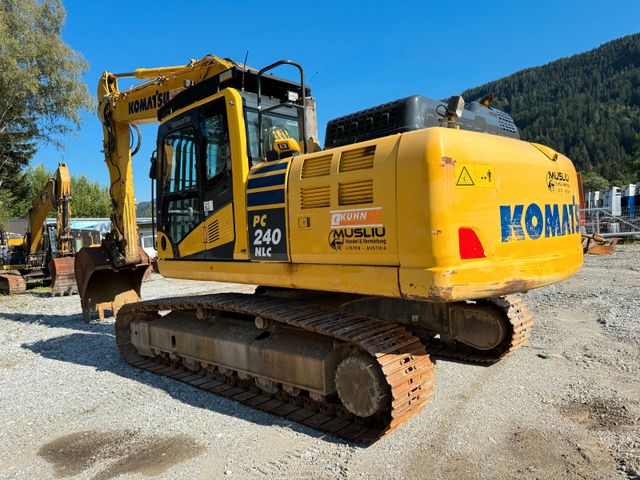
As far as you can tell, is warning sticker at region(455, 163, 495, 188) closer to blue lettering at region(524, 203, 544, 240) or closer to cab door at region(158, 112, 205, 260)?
blue lettering at region(524, 203, 544, 240)

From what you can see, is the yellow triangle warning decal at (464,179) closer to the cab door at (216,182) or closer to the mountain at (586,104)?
the cab door at (216,182)

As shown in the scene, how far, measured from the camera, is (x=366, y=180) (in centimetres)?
373

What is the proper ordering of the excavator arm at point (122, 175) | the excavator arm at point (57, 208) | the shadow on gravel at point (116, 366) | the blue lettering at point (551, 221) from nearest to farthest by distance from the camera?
the blue lettering at point (551, 221) → the shadow on gravel at point (116, 366) → the excavator arm at point (122, 175) → the excavator arm at point (57, 208)

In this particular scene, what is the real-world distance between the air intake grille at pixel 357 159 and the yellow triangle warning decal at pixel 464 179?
0.70 meters

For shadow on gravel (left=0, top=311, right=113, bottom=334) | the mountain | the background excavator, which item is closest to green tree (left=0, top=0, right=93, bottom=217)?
the background excavator

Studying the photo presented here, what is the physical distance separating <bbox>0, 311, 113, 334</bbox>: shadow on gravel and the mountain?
108128mm

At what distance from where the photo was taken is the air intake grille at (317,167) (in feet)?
13.2

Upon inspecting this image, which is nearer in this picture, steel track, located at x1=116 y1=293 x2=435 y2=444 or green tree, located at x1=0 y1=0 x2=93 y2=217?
steel track, located at x1=116 y1=293 x2=435 y2=444

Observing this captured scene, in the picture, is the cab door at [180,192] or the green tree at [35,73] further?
the green tree at [35,73]

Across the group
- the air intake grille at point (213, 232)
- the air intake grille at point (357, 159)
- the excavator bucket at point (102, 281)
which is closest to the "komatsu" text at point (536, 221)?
the air intake grille at point (357, 159)

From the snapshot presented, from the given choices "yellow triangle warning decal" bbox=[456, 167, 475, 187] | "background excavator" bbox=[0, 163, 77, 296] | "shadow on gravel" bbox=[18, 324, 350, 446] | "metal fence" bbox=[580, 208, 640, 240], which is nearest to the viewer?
"yellow triangle warning decal" bbox=[456, 167, 475, 187]

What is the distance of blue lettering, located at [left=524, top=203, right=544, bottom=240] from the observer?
3.78m

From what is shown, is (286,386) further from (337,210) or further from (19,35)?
(19,35)

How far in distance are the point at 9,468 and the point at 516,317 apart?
16.1ft
